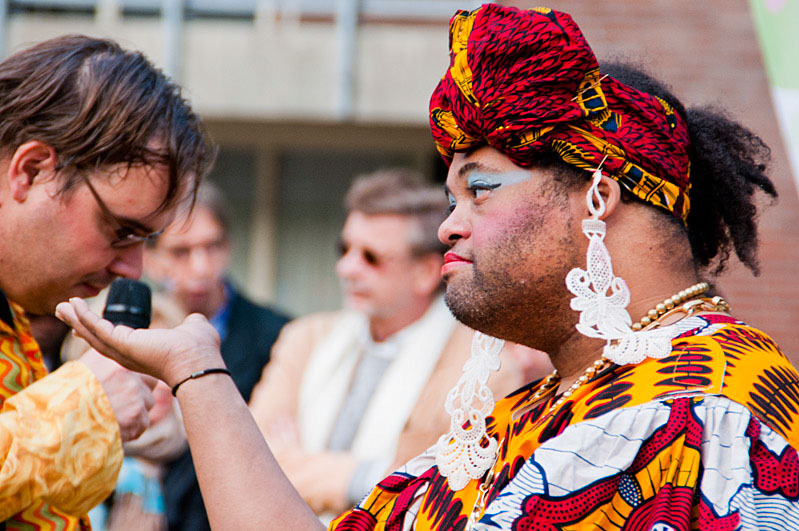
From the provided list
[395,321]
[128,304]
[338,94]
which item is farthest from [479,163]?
[338,94]

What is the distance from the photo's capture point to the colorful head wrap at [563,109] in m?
1.88

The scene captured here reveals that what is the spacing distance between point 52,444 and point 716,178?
1.57 m

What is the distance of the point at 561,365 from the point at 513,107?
580 mm

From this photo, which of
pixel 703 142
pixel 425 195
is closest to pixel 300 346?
pixel 425 195

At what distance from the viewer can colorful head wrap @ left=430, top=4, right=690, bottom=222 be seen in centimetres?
188

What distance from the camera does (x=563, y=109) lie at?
1.88 m

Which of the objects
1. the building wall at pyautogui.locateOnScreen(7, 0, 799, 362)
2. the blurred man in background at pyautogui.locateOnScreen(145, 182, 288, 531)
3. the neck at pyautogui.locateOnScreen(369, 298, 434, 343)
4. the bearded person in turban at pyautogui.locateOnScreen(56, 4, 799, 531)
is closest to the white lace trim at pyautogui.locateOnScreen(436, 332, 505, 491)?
the bearded person in turban at pyautogui.locateOnScreen(56, 4, 799, 531)

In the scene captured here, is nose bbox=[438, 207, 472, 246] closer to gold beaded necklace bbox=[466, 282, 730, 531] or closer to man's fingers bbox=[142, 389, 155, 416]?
gold beaded necklace bbox=[466, 282, 730, 531]

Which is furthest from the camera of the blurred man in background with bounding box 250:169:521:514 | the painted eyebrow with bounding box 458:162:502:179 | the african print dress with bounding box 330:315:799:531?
the blurred man in background with bounding box 250:169:521:514

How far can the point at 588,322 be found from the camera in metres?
1.82

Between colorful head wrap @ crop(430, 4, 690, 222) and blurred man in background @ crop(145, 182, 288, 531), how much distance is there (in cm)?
276

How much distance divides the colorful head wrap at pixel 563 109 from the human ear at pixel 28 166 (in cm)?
103

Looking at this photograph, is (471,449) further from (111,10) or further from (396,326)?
(111,10)

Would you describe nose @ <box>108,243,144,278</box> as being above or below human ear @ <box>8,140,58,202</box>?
below
